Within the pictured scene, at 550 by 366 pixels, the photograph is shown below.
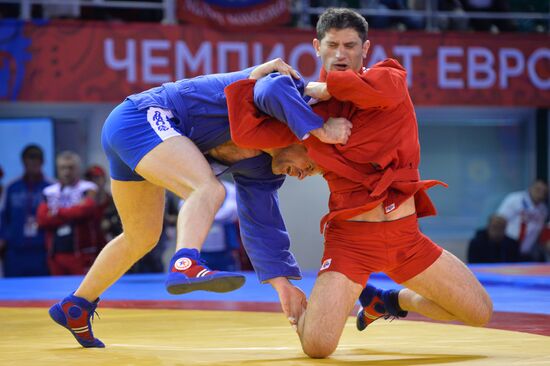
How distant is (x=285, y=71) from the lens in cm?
354

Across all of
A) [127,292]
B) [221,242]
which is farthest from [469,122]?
[127,292]

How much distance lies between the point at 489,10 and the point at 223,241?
13.5ft

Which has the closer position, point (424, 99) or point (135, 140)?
point (135, 140)

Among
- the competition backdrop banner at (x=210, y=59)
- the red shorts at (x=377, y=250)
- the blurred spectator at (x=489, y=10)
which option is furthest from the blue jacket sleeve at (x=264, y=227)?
the blurred spectator at (x=489, y=10)

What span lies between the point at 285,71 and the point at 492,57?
22.4 feet

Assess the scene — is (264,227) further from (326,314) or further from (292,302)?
(326,314)

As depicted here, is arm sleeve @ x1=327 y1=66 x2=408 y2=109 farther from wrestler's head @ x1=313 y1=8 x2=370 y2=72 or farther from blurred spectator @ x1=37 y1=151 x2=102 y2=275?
blurred spectator @ x1=37 y1=151 x2=102 y2=275

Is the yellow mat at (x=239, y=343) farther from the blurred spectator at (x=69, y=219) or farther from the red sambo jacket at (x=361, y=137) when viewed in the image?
the blurred spectator at (x=69, y=219)

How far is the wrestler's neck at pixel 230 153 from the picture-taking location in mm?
3709

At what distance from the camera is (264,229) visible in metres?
3.88

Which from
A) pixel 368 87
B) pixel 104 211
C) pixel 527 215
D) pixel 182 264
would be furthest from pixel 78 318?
pixel 527 215

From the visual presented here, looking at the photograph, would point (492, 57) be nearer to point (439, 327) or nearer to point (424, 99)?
point (424, 99)

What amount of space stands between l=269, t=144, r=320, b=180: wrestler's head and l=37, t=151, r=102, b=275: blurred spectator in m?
4.18

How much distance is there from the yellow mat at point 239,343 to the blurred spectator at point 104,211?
297 centimetres
